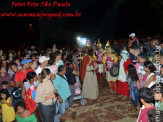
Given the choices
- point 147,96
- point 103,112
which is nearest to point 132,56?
point 103,112

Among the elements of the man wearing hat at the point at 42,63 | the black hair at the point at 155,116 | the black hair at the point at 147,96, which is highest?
the man wearing hat at the point at 42,63

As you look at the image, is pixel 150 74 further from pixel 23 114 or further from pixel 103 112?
pixel 23 114

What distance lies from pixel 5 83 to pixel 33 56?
11.2 feet

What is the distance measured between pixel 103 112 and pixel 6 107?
3033 mm

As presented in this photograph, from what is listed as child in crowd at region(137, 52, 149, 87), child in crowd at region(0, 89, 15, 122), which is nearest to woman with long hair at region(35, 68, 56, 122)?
child in crowd at region(0, 89, 15, 122)

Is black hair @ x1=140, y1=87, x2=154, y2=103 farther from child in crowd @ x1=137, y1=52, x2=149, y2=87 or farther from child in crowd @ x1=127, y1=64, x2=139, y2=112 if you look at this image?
child in crowd @ x1=127, y1=64, x2=139, y2=112

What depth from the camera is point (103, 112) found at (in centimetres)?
541

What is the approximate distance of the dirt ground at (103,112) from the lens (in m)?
4.97

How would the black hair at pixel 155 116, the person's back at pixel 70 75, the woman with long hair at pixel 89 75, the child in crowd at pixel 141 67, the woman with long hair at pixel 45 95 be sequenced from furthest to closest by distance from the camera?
the woman with long hair at pixel 89 75 < the person's back at pixel 70 75 < the child in crowd at pixel 141 67 < the woman with long hair at pixel 45 95 < the black hair at pixel 155 116

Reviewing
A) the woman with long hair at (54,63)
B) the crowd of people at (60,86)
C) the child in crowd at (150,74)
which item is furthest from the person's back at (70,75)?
the child in crowd at (150,74)

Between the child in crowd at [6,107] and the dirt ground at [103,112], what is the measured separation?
162 cm

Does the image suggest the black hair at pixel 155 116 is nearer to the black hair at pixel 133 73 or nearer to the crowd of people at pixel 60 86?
the crowd of people at pixel 60 86

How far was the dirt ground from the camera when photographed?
4973 millimetres

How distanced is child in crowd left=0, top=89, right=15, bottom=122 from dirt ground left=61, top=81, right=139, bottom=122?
1.62 meters
